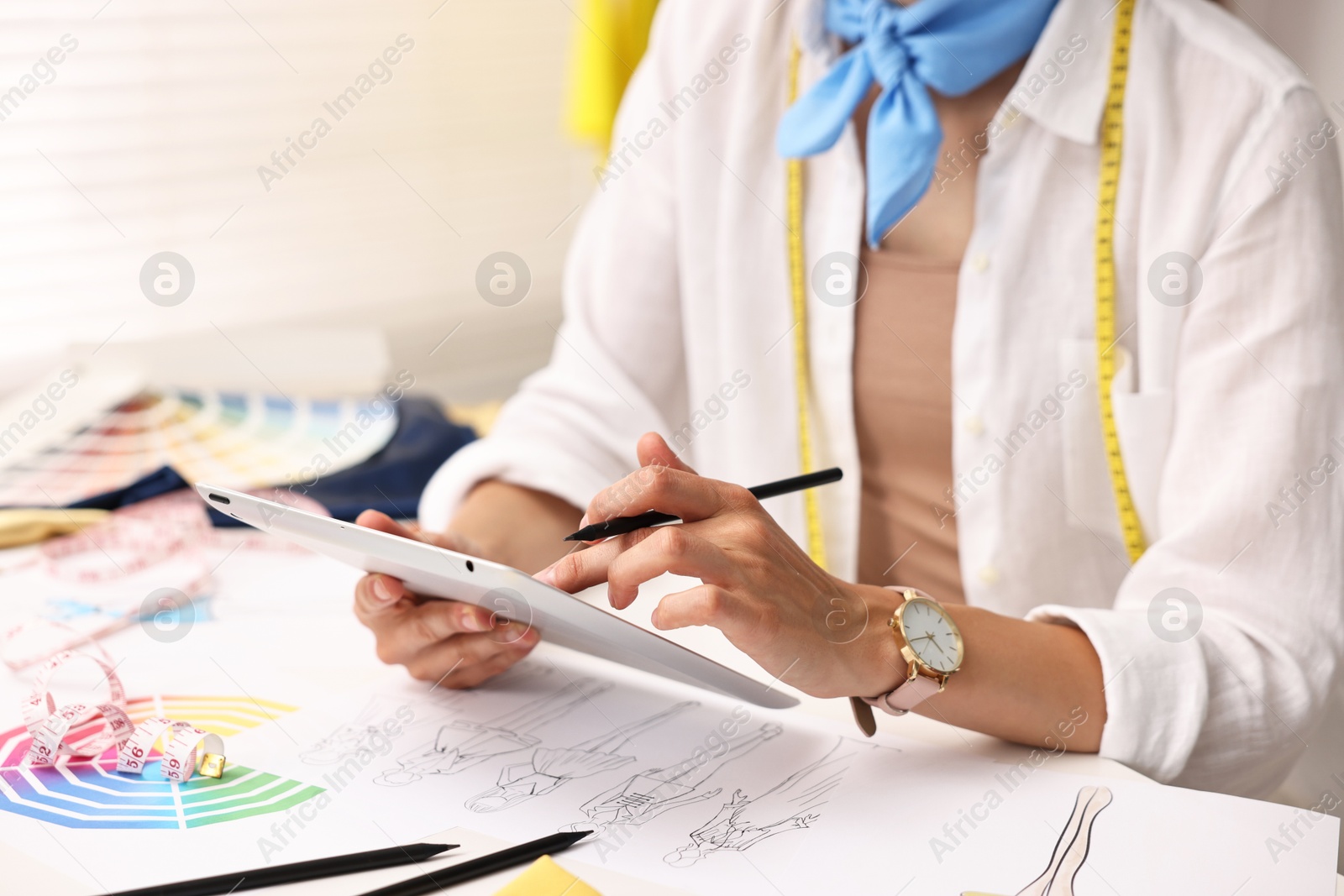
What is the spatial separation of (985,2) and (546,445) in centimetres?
61

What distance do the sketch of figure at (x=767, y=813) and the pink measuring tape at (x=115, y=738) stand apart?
1.00 feet

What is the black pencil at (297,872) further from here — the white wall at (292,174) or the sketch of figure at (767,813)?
the white wall at (292,174)

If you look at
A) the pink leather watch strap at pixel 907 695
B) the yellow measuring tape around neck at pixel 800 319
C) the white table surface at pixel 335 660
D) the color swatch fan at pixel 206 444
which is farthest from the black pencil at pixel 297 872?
the color swatch fan at pixel 206 444

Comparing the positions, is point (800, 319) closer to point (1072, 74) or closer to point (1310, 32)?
point (1072, 74)

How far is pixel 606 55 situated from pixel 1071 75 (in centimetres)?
119

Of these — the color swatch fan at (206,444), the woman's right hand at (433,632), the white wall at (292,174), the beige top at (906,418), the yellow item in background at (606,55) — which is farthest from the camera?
the yellow item in background at (606,55)

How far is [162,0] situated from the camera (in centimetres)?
172

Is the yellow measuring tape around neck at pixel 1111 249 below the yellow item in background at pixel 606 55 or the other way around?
below

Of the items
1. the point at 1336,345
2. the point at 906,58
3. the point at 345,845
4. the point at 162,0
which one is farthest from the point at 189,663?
the point at 162,0

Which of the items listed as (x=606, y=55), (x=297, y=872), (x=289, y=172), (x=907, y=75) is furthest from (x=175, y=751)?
(x=606, y=55)

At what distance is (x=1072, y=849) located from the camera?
565mm

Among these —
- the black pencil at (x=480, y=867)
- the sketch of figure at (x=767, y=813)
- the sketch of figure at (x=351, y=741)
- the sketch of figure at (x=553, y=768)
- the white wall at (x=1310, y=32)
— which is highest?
the white wall at (x=1310, y=32)

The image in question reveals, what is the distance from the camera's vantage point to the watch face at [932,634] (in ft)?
2.22

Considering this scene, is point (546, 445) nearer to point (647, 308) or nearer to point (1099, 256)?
point (647, 308)
